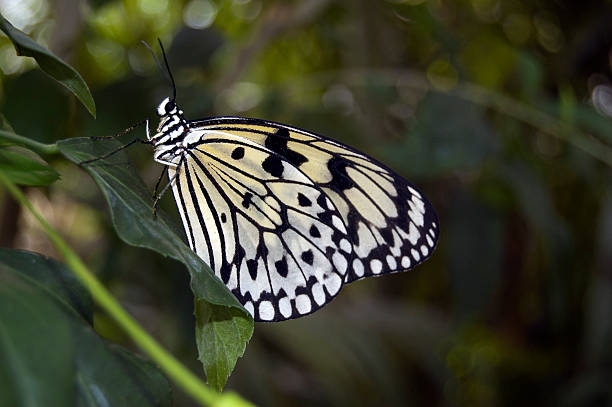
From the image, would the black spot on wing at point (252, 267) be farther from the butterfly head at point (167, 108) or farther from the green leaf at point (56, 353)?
the green leaf at point (56, 353)

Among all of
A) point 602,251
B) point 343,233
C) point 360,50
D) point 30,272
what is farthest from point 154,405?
point 360,50

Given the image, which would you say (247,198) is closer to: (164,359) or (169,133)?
(169,133)

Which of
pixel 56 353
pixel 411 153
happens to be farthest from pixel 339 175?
pixel 56 353

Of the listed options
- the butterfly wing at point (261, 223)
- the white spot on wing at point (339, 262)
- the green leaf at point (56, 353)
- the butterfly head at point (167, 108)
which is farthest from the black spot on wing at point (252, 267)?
the green leaf at point (56, 353)

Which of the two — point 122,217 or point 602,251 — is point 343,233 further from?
point 602,251

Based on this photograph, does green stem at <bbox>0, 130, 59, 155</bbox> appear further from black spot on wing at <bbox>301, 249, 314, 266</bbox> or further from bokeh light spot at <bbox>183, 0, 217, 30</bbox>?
bokeh light spot at <bbox>183, 0, 217, 30</bbox>
